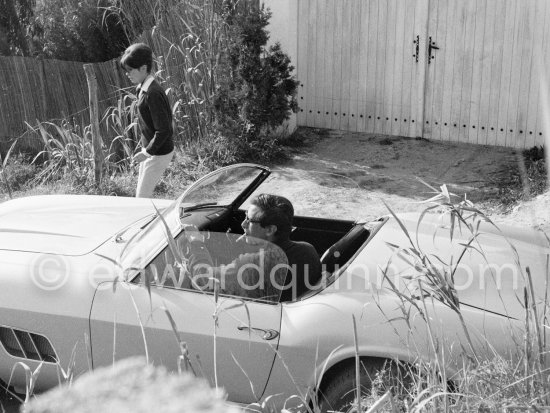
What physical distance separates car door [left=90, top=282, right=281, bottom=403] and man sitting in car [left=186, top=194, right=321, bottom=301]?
83 millimetres

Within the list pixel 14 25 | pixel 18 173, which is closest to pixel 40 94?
Answer: pixel 14 25

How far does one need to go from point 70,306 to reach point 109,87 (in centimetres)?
742

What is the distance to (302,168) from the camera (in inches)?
367

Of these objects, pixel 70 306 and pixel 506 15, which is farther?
pixel 506 15

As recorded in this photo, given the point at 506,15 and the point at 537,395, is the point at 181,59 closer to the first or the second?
the point at 506,15

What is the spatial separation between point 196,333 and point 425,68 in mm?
6379

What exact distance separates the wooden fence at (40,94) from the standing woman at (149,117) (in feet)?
14.1

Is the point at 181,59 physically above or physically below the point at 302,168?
above

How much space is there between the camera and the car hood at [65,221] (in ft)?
15.5

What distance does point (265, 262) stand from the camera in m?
4.20

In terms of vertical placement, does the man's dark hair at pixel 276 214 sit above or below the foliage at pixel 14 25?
below

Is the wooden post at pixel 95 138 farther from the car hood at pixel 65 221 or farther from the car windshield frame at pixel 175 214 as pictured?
the car windshield frame at pixel 175 214

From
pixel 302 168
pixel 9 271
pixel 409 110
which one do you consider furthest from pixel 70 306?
pixel 409 110

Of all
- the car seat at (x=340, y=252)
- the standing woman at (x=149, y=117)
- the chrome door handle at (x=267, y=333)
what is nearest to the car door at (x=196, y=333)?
the chrome door handle at (x=267, y=333)
